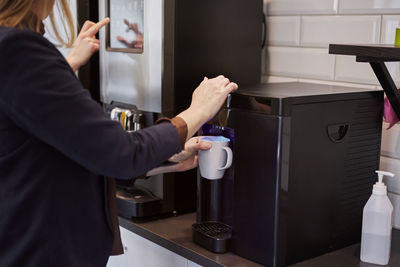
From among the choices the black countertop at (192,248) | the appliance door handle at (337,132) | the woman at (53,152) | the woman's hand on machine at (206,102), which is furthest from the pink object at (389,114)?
the woman at (53,152)

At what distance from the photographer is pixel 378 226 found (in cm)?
112

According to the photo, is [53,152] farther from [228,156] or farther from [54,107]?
[228,156]

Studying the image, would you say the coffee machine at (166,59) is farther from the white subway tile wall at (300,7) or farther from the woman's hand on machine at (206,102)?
the woman's hand on machine at (206,102)

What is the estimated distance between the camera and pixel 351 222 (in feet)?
4.05

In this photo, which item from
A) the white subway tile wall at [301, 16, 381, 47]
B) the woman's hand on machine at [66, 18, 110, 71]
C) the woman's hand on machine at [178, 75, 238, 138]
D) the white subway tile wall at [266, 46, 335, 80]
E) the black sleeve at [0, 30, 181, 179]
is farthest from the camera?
the white subway tile wall at [266, 46, 335, 80]

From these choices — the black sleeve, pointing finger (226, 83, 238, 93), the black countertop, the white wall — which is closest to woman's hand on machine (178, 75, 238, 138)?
pointing finger (226, 83, 238, 93)

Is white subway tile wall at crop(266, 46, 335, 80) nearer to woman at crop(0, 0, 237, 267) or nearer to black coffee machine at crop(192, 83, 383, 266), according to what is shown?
black coffee machine at crop(192, 83, 383, 266)

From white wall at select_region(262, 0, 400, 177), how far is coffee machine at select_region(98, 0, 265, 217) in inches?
3.5

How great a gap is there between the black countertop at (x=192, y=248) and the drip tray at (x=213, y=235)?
1 cm

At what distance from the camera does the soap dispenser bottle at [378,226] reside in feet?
3.66

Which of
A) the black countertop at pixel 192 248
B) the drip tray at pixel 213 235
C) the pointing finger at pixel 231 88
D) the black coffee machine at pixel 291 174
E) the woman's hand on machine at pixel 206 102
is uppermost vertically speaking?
the pointing finger at pixel 231 88

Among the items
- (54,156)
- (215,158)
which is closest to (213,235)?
(215,158)

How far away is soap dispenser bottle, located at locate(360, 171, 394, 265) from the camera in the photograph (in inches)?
43.9

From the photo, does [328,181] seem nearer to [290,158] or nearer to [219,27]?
[290,158]
